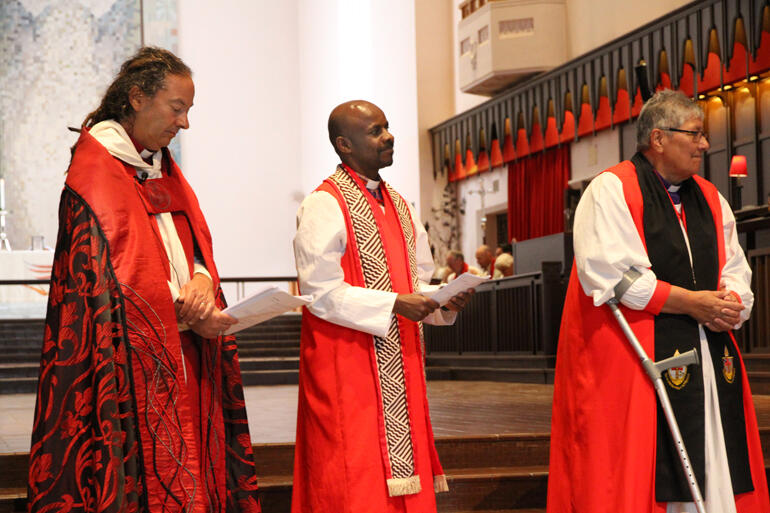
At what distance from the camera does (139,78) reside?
2.49 m

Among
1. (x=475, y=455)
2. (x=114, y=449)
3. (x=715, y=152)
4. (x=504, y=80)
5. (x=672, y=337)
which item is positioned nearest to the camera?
(x=114, y=449)

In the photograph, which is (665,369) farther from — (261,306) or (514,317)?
(514,317)

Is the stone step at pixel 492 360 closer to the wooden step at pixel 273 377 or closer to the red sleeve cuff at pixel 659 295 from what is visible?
the wooden step at pixel 273 377

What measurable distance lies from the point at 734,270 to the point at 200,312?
1.63m

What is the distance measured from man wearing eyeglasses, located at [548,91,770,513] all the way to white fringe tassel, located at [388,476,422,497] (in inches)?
18.6

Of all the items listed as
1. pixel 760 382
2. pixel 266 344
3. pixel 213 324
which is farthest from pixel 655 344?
pixel 266 344

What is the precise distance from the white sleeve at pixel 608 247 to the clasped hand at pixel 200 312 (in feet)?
3.46

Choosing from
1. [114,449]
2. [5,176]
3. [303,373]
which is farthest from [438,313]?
[5,176]

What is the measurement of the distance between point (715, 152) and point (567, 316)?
7886 mm

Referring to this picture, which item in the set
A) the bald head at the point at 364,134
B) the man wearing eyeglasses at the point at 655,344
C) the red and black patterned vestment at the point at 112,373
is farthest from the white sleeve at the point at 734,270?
the red and black patterned vestment at the point at 112,373

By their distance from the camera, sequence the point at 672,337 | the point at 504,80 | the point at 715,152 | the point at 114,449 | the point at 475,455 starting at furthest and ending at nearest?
1. the point at 504,80
2. the point at 715,152
3. the point at 475,455
4. the point at 672,337
5. the point at 114,449

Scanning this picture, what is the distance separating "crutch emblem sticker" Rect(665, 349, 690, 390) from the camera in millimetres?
2887

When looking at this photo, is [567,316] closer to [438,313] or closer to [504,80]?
[438,313]

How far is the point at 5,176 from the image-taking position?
53.5 feet
